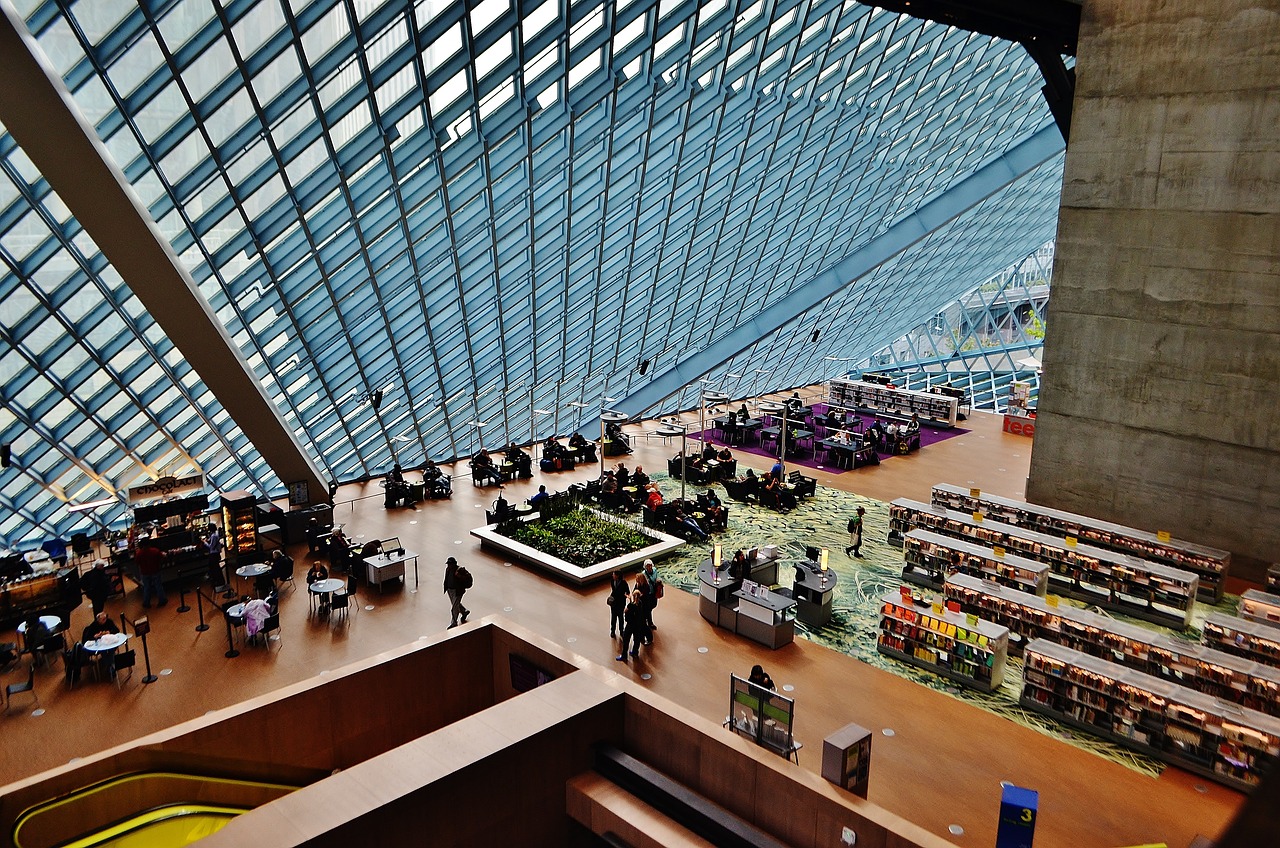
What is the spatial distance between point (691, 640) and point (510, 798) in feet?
18.7

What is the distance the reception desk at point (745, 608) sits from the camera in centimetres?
1573

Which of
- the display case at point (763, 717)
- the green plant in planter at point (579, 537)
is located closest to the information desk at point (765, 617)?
the green plant in planter at point (579, 537)

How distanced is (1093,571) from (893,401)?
21800mm

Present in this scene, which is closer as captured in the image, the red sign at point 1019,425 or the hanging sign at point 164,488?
the hanging sign at point 164,488

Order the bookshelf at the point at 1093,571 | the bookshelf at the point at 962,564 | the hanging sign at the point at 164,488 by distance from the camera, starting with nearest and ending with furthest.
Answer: the bookshelf at the point at 1093,571 → the bookshelf at the point at 962,564 → the hanging sign at the point at 164,488

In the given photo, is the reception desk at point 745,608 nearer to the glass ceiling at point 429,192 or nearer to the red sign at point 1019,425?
the glass ceiling at point 429,192

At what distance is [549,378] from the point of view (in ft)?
104

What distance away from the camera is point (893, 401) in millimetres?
39594

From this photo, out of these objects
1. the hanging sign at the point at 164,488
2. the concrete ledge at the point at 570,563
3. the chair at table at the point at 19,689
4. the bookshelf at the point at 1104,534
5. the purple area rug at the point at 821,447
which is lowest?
the chair at table at the point at 19,689

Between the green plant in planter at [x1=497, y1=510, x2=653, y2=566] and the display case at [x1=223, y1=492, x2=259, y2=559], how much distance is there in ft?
18.1

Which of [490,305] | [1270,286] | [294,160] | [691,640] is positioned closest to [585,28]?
[294,160]

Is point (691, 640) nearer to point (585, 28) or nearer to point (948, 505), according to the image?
point (948, 505)

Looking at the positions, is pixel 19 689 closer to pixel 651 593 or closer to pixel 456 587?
pixel 456 587

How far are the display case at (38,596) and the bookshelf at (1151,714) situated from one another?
666 inches
